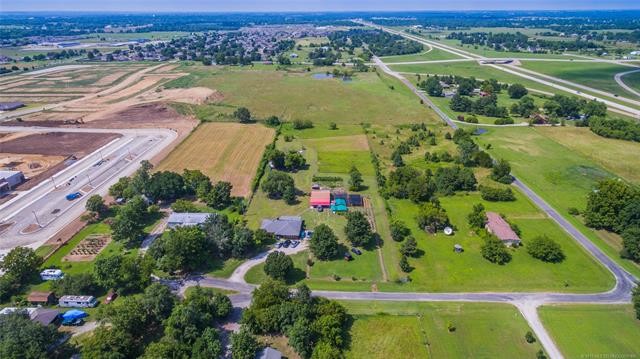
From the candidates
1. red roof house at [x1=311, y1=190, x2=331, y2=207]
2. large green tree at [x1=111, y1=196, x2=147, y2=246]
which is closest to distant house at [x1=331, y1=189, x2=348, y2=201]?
red roof house at [x1=311, y1=190, x2=331, y2=207]

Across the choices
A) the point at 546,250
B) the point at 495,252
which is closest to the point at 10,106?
the point at 495,252

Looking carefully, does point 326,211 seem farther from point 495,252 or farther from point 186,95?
point 186,95

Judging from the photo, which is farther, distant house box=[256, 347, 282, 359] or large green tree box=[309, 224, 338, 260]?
large green tree box=[309, 224, 338, 260]

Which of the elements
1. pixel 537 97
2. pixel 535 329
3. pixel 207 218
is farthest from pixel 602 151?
pixel 207 218

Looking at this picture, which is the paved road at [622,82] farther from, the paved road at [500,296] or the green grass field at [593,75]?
the paved road at [500,296]

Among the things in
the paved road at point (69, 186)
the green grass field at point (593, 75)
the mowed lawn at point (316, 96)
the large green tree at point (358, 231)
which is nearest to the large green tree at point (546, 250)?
the large green tree at point (358, 231)

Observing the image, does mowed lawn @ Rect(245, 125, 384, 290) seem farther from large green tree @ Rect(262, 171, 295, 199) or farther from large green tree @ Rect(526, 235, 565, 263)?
large green tree @ Rect(526, 235, 565, 263)

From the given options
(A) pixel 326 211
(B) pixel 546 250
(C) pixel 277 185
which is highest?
(C) pixel 277 185

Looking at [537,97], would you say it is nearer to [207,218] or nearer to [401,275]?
[401,275]
